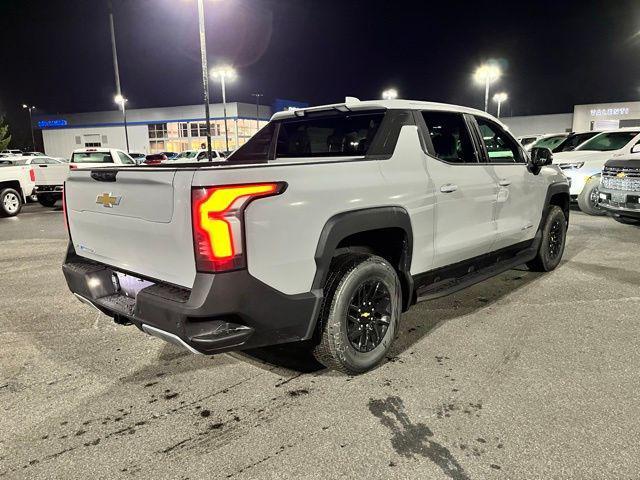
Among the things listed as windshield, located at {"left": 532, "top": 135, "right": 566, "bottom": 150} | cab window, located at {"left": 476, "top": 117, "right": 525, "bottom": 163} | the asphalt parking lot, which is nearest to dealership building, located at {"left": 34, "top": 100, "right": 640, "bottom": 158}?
windshield, located at {"left": 532, "top": 135, "right": 566, "bottom": 150}

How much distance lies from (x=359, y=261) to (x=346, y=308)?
1.09 ft

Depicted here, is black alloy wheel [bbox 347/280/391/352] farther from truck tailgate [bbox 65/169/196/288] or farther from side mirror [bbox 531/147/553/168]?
side mirror [bbox 531/147/553/168]

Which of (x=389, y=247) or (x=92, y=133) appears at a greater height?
(x=92, y=133)

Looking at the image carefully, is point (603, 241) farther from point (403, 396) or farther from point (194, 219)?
point (194, 219)

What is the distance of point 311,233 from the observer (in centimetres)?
280

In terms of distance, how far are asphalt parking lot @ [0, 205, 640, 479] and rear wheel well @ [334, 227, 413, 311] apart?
0.56 m

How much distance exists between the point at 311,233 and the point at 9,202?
1233 cm

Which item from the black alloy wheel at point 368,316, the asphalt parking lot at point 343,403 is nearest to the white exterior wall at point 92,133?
the asphalt parking lot at point 343,403

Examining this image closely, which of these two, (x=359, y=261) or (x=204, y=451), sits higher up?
(x=359, y=261)

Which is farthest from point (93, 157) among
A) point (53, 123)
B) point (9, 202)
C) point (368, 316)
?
point (53, 123)

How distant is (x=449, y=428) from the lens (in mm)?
2674

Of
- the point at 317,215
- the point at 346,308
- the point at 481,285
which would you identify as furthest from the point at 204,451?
the point at 481,285

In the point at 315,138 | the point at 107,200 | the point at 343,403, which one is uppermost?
the point at 315,138

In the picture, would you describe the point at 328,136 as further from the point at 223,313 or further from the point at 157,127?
the point at 157,127
